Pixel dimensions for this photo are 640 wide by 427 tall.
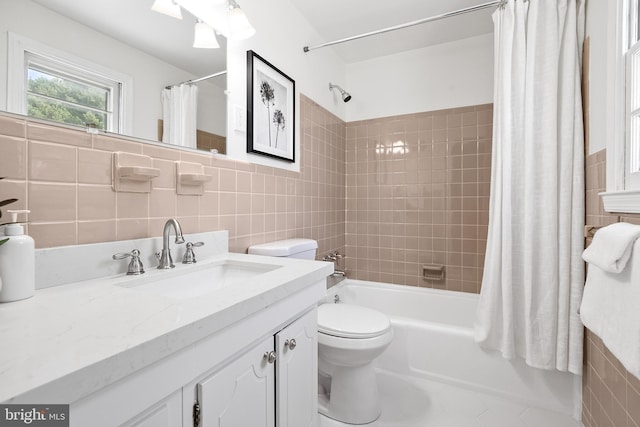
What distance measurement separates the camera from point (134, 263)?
3.26 ft

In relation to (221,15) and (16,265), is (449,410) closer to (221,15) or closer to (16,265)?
(16,265)

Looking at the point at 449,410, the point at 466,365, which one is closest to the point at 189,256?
the point at 449,410

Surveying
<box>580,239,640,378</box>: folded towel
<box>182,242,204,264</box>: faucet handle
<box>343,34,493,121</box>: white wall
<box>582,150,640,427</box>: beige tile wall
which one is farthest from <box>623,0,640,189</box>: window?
<box>182,242,204,264</box>: faucet handle

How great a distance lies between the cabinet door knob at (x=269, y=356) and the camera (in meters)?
0.85

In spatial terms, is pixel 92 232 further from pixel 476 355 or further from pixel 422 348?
pixel 476 355

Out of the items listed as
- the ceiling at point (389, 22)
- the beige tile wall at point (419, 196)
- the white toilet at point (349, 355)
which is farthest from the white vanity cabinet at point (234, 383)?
the ceiling at point (389, 22)

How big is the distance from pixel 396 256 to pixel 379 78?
1.60m

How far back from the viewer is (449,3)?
2.01 metres

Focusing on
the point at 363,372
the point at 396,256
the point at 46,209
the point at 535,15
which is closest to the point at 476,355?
the point at 363,372

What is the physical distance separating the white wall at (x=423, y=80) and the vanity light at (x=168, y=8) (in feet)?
5.98

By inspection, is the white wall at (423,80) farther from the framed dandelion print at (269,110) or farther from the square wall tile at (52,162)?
the square wall tile at (52,162)

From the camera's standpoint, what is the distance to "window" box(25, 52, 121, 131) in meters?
0.82

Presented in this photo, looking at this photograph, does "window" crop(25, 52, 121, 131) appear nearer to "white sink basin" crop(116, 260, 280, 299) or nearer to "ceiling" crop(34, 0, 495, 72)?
"ceiling" crop(34, 0, 495, 72)

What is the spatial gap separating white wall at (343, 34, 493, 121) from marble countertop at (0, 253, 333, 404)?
2.25 meters
